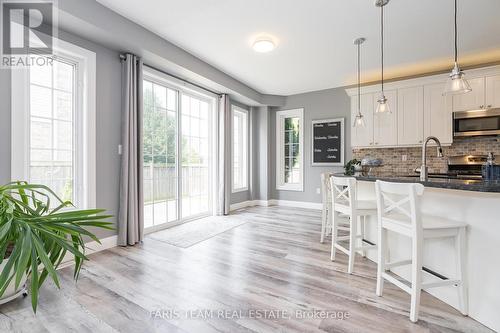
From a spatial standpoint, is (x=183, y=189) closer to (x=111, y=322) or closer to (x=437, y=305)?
(x=111, y=322)

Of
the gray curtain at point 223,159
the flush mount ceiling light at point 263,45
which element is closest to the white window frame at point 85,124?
the flush mount ceiling light at point 263,45

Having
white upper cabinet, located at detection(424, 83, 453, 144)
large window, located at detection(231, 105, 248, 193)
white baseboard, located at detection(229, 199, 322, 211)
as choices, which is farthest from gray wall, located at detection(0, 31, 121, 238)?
white upper cabinet, located at detection(424, 83, 453, 144)

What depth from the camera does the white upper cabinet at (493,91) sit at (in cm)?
393

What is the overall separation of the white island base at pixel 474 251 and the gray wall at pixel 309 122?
3511 mm

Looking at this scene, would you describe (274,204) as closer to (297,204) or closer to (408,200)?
(297,204)

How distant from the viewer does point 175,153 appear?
4328 mm

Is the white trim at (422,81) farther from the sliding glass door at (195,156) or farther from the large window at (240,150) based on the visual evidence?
the sliding glass door at (195,156)

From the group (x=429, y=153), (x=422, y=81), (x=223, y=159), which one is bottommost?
(x=223, y=159)

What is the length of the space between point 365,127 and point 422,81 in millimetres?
1197

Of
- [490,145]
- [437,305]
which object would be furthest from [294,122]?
[437,305]

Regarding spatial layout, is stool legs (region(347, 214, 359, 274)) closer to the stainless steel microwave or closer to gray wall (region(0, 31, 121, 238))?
gray wall (region(0, 31, 121, 238))

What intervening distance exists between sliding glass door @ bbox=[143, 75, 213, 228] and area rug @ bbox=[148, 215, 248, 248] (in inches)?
9.0

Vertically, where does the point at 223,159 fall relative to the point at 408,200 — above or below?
above

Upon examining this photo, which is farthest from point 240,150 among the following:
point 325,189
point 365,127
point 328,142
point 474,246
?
point 474,246
